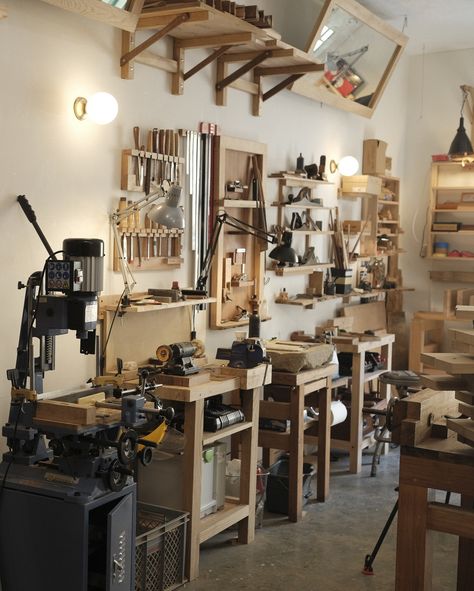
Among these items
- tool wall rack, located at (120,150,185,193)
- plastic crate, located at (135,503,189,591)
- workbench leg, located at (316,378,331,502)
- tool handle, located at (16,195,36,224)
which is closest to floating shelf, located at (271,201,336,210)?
workbench leg, located at (316,378,331,502)

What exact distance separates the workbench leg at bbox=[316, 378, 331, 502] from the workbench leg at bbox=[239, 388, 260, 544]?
772mm

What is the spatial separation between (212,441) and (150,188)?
1.31m

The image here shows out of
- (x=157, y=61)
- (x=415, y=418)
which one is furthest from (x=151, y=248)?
(x=415, y=418)

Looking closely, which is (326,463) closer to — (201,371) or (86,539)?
(201,371)

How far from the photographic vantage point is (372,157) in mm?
6574

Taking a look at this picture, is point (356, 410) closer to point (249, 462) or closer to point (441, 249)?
point (249, 462)

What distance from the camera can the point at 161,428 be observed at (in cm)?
307

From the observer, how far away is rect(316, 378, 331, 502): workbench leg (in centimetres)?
483

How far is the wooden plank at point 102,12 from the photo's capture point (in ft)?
10.7

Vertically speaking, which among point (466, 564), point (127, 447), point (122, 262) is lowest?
point (466, 564)

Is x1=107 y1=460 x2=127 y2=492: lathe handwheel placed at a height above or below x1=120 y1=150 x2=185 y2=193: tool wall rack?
below

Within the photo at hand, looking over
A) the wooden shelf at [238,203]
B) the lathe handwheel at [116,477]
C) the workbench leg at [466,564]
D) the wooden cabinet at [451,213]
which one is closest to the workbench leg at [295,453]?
the wooden shelf at [238,203]

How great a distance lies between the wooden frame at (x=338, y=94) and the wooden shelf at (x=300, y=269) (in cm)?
116

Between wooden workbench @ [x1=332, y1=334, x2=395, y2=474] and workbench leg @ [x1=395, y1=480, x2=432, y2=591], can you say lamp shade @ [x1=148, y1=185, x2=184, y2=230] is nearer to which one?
workbench leg @ [x1=395, y1=480, x2=432, y2=591]
